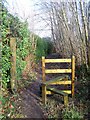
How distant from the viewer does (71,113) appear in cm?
517

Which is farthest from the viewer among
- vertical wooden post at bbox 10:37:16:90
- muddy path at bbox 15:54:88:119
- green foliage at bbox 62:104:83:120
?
vertical wooden post at bbox 10:37:16:90

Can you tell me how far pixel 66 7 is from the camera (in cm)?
1162

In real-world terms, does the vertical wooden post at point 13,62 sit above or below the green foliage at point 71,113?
above

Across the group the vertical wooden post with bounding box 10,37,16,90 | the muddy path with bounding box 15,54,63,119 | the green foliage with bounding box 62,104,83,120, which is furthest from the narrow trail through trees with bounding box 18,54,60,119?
the green foliage with bounding box 62,104,83,120

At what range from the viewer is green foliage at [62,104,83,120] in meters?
5.07

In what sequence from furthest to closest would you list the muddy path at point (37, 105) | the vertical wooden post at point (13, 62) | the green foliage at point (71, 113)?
the vertical wooden post at point (13, 62), the muddy path at point (37, 105), the green foliage at point (71, 113)

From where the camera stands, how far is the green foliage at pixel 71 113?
5.07m

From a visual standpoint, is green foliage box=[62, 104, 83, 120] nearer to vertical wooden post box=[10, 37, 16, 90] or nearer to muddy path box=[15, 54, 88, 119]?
muddy path box=[15, 54, 88, 119]

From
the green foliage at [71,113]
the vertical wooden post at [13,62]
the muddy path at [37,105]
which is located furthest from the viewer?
the vertical wooden post at [13,62]

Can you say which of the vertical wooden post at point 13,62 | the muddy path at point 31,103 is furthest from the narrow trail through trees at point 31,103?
the vertical wooden post at point 13,62

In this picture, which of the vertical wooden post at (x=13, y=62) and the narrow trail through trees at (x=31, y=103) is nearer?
the narrow trail through trees at (x=31, y=103)

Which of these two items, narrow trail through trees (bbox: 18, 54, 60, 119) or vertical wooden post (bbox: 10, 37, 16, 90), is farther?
vertical wooden post (bbox: 10, 37, 16, 90)

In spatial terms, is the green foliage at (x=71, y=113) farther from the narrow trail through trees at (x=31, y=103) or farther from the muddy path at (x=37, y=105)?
the narrow trail through trees at (x=31, y=103)

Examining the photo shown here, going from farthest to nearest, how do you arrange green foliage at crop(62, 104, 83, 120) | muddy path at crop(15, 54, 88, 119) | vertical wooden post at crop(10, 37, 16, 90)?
vertical wooden post at crop(10, 37, 16, 90), muddy path at crop(15, 54, 88, 119), green foliage at crop(62, 104, 83, 120)
